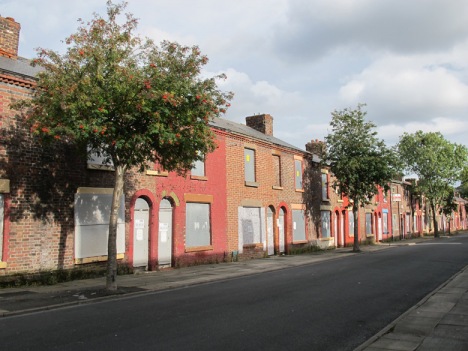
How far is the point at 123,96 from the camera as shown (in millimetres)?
10500

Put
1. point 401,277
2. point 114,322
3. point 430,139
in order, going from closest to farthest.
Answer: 1. point 114,322
2. point 401,277
3. point 430,139

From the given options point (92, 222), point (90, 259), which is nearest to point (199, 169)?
point (92, 222)

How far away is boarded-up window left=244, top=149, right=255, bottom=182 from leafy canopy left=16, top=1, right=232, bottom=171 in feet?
35.8

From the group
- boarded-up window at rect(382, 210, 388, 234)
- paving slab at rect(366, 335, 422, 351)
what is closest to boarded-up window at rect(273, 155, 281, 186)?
paving slab at rect(366, 335, 422, 351)

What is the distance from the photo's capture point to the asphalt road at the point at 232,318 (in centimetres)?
641

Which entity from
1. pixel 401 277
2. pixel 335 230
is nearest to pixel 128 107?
pixel 401 277

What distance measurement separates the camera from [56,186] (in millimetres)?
13758

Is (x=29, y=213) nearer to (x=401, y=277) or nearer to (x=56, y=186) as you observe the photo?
(x=56, y=186)

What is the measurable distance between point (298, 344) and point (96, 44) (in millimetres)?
9082

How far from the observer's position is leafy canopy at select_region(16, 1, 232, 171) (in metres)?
10.4

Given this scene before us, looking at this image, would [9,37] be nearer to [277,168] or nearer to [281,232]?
[277,168]

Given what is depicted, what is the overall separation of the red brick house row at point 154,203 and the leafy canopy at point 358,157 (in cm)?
275

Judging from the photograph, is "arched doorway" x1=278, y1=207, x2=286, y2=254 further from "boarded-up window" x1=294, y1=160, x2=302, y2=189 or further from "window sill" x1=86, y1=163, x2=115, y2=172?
"window sill" x1=86, y1=163, x2=115, y2=172

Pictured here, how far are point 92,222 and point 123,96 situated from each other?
236 inches
